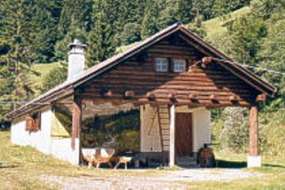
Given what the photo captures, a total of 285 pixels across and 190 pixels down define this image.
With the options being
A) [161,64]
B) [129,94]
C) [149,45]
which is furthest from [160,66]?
[129,94]

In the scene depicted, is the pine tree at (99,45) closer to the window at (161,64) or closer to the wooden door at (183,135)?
the wooden door at (183,135)

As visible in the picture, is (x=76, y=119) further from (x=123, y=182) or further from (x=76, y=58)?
(x=76, y=58)

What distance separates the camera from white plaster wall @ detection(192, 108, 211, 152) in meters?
29.5

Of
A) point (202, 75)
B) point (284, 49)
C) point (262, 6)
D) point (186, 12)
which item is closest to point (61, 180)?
point (202, 75)

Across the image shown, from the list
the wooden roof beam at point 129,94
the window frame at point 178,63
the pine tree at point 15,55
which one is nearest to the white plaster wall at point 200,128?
the window frame at point 178,63

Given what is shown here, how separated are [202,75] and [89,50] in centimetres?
3742

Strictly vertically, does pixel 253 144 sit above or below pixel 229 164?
above

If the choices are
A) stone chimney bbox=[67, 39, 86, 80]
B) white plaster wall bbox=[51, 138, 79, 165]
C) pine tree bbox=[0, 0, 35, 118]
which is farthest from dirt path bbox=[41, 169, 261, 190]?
pine tree bbox=[0, 0, 35, 118]

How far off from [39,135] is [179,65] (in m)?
10.7

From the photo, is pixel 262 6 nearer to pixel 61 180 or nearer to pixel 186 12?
pixel 186 12

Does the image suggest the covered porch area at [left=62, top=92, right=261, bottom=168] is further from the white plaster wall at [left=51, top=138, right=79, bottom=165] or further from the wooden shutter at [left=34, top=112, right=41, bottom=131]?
the wooden shutter at [left=34, top=112, right=41, bottom=131]

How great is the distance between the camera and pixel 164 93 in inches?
982

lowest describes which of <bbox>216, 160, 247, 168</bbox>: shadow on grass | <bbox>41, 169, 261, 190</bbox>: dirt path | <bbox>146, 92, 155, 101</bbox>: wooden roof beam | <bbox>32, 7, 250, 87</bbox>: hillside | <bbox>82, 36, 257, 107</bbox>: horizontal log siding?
<bbox>41, 169, 261, 190</bbox>: dirt path

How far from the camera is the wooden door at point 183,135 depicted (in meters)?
29.1
